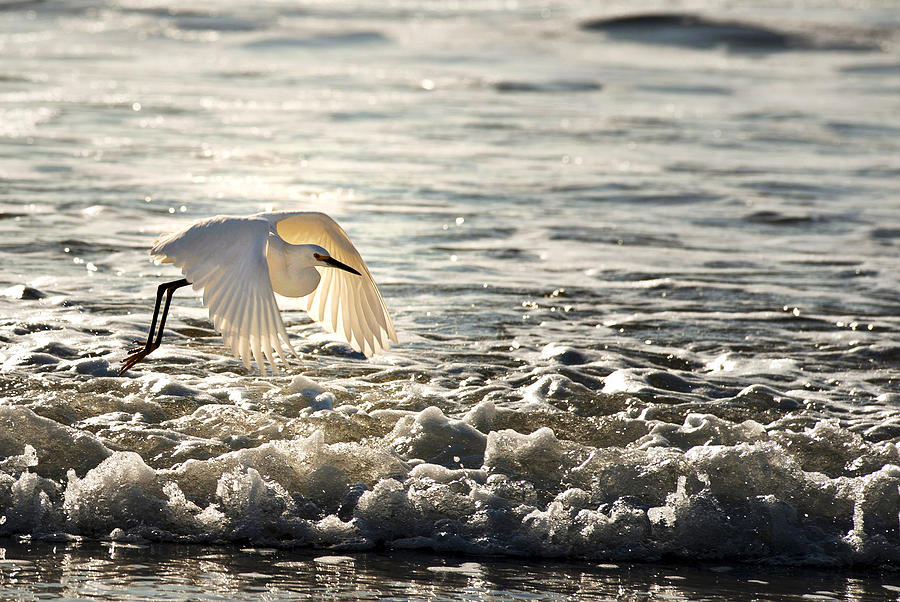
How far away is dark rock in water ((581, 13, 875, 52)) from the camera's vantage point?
2452cm

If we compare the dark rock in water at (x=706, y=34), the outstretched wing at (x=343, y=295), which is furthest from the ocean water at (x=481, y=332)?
the dark rock in water at (x=706, y=34)

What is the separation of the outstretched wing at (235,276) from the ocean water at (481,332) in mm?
602

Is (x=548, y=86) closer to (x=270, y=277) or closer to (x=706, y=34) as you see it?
(x=706, y=34)

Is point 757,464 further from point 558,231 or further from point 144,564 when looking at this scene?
point 558,231

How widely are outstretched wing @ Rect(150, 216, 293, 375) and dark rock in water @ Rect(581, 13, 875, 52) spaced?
2083 cm

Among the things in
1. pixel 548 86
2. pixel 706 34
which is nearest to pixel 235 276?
pixel 548 86

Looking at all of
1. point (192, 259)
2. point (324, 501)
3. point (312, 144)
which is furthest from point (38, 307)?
point (312, 144)

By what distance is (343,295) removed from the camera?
5.96m

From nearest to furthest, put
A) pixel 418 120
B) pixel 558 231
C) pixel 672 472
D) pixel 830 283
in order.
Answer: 1. pixel 672 472
2. pixel 830 283
3. pixel 558 231
4. pixel 418 120

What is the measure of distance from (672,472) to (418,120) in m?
10.6

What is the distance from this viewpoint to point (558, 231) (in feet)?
32.0

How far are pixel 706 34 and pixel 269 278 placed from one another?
73.4 feet

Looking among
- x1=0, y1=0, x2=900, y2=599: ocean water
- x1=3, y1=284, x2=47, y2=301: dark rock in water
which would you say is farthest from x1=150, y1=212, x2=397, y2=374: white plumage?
x1=3, y1=284, x2=47, y2=301: dark rock in water

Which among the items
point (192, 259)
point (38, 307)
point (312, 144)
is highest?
point (312, 144)
